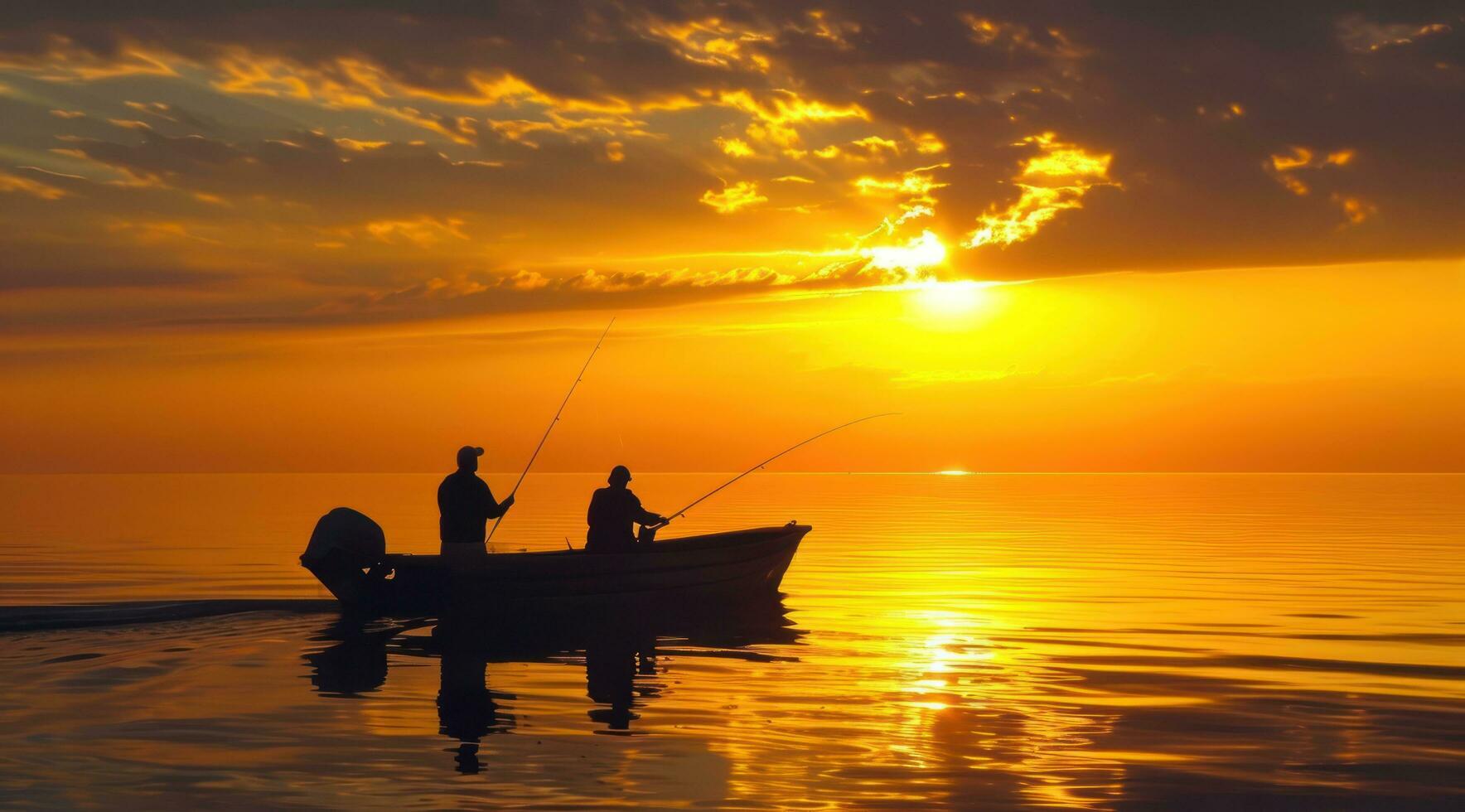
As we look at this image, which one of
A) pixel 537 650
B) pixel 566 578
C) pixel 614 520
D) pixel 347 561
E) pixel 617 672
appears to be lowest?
pixel 617 672

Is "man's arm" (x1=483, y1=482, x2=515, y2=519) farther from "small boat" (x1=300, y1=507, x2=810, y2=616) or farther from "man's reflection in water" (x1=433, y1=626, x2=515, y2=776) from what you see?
"man's reflection in water" (x1=433, y1=626, x2=515, y2=776)

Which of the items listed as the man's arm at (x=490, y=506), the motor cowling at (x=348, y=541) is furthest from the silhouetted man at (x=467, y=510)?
the motor cowling at (x=348, y=541)

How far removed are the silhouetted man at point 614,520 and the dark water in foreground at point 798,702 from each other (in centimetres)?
132

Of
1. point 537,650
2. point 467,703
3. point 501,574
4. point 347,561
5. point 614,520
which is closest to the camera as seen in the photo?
point 467,703

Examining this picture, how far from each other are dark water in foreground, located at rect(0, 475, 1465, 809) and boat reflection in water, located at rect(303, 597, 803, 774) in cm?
7

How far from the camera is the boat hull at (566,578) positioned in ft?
61.5

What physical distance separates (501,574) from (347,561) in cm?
217

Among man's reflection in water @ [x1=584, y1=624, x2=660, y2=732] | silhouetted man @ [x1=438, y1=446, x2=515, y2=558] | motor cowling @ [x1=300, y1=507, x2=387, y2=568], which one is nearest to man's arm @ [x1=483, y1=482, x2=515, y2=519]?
silhouetted man @ [x1=438, y1=446, x2=515, y2=558]

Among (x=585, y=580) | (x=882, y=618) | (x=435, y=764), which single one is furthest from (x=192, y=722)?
(x=882, y=618)

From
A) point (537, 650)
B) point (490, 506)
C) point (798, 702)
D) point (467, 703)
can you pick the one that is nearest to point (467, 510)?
point (490, 506)

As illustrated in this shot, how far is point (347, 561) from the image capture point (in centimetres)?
1880

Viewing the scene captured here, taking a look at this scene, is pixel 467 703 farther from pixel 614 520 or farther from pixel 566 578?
pixel 614 520

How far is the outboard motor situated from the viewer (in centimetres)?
1877

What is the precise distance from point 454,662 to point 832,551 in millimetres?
23582
